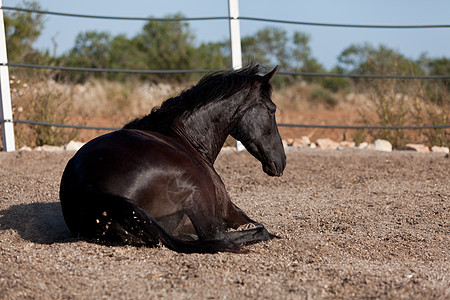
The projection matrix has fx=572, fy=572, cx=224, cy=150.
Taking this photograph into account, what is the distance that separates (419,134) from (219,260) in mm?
6650

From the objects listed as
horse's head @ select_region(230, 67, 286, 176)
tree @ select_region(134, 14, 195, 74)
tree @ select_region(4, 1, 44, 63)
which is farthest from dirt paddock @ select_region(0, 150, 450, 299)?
tree @ select_region(134, 14, 195, 74)

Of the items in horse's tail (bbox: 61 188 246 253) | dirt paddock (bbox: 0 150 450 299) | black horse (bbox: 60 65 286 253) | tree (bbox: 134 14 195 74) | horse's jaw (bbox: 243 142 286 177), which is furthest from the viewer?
tree (bbox: 134 14 195 74)

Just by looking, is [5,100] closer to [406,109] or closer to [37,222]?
[37,222]

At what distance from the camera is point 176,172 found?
3418 millimetres

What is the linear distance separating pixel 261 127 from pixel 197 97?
0.49 m

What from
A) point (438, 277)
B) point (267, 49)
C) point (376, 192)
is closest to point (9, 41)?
point (376, 192)

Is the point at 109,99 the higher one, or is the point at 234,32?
the point at 234,32

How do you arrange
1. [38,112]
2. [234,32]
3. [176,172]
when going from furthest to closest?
[38,112]
[234,32]
[176,172]

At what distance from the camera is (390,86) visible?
8.79 meters

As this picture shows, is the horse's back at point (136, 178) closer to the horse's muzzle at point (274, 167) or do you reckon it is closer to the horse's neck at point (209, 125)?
the horse's neck at point (209, 125)

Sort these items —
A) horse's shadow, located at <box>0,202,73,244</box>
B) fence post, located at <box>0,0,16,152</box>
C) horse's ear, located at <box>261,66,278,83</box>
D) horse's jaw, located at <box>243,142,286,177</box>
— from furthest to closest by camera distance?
fence post, located at <box>0,0,16,152</box> < horse's jaw, located at <box>243,142,286,177</box> < horse's ear, located at <box>261,66,278,83</box> < horse's shadow, located at <box>0,202,73,244</box>

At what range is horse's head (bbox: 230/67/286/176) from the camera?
397 centimetres

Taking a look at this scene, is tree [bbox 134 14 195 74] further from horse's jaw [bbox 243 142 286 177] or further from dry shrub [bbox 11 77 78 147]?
horse's jaw [bbox 243 142 286 177]

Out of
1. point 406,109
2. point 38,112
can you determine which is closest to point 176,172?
point 38,112
